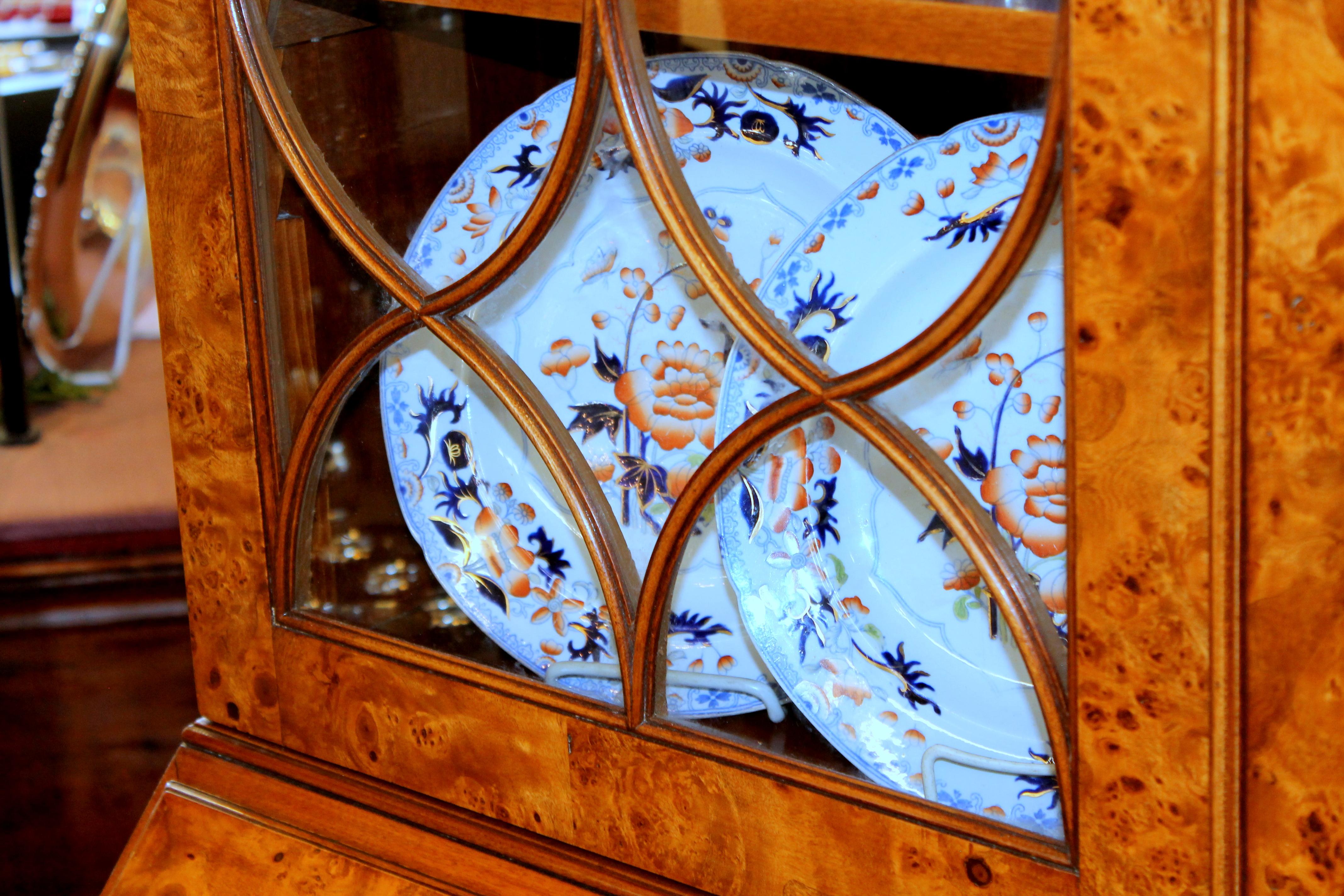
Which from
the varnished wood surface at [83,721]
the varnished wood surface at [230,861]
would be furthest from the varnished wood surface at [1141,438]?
the varnished wood surface at [83,721]

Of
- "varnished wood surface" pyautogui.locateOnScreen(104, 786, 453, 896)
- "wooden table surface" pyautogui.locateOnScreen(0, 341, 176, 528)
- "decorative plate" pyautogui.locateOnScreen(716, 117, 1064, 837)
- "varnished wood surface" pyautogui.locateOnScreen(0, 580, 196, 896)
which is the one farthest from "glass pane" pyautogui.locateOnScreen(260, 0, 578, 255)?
"varnished wood surface" pyautogui.locateOnScreen(0, 580, 196, 896)

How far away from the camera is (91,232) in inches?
66.4

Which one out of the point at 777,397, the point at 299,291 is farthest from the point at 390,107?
the point at 777,397

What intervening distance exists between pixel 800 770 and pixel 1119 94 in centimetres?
25

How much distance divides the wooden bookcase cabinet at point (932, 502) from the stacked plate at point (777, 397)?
0.01 meters

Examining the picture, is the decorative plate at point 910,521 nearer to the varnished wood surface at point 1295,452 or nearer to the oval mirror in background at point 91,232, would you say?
the varnished wood surface at point 1295,452

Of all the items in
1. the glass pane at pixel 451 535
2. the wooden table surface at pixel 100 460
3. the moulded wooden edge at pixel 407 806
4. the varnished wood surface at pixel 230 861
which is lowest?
the varnished wood surface at pixel 230 861

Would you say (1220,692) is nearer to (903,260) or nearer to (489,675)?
(903,260)

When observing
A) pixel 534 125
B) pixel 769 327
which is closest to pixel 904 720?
pixel 769 327

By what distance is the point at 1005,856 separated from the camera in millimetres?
429

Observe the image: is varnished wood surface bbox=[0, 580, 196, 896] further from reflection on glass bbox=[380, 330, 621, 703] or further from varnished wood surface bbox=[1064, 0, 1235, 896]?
varnished wood surface bbox=[1064, 0, 1235, 896]

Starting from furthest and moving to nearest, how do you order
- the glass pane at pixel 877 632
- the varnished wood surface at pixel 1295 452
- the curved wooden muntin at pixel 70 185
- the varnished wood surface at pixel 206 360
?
the curved wooden muntin at pixel 70 185 < the varnished wood surface at pixel 206 360 < the glass pane at pixel 877 632 < the varnished wood surface at pixel 1295 452

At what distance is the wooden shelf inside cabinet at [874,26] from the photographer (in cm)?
39

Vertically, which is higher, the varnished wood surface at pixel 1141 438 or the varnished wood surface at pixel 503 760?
the varnished wood surface at pixel 1141 438
